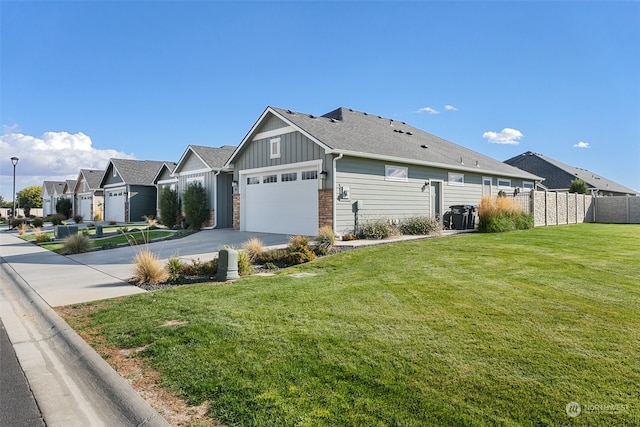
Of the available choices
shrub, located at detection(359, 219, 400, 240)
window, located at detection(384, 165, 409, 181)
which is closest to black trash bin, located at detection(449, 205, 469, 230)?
window, located at detection(384, 165, 409, 181)

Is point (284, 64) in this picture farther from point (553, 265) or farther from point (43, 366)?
point (43, 366)

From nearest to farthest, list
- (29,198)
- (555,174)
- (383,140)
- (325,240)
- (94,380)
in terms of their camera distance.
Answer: (94,380) < (325,240) < (383,140) < (555,174) < (29,198)

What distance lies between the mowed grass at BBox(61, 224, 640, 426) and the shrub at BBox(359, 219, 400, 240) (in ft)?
18.8

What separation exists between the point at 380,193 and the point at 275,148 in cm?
484

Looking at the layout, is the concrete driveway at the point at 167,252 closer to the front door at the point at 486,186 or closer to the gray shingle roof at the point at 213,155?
the gray shingle roof at the point at 213,155

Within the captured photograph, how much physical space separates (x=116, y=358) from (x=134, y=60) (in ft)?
46.9

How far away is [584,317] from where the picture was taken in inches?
181

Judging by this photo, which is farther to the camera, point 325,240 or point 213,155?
point 213,155

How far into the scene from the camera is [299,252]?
9.65 meters

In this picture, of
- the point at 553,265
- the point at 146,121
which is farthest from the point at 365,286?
the point at 146,121

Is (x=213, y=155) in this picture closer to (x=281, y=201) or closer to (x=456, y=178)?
(x=281, y=201)

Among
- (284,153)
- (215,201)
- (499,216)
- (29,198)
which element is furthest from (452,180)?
(29,198)

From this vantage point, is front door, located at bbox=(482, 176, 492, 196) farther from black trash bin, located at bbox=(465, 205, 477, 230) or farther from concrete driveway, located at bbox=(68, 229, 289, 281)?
concrete driveway, located at bbox=(68, 229, 289, 281)

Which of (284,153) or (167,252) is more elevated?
(284,153)
